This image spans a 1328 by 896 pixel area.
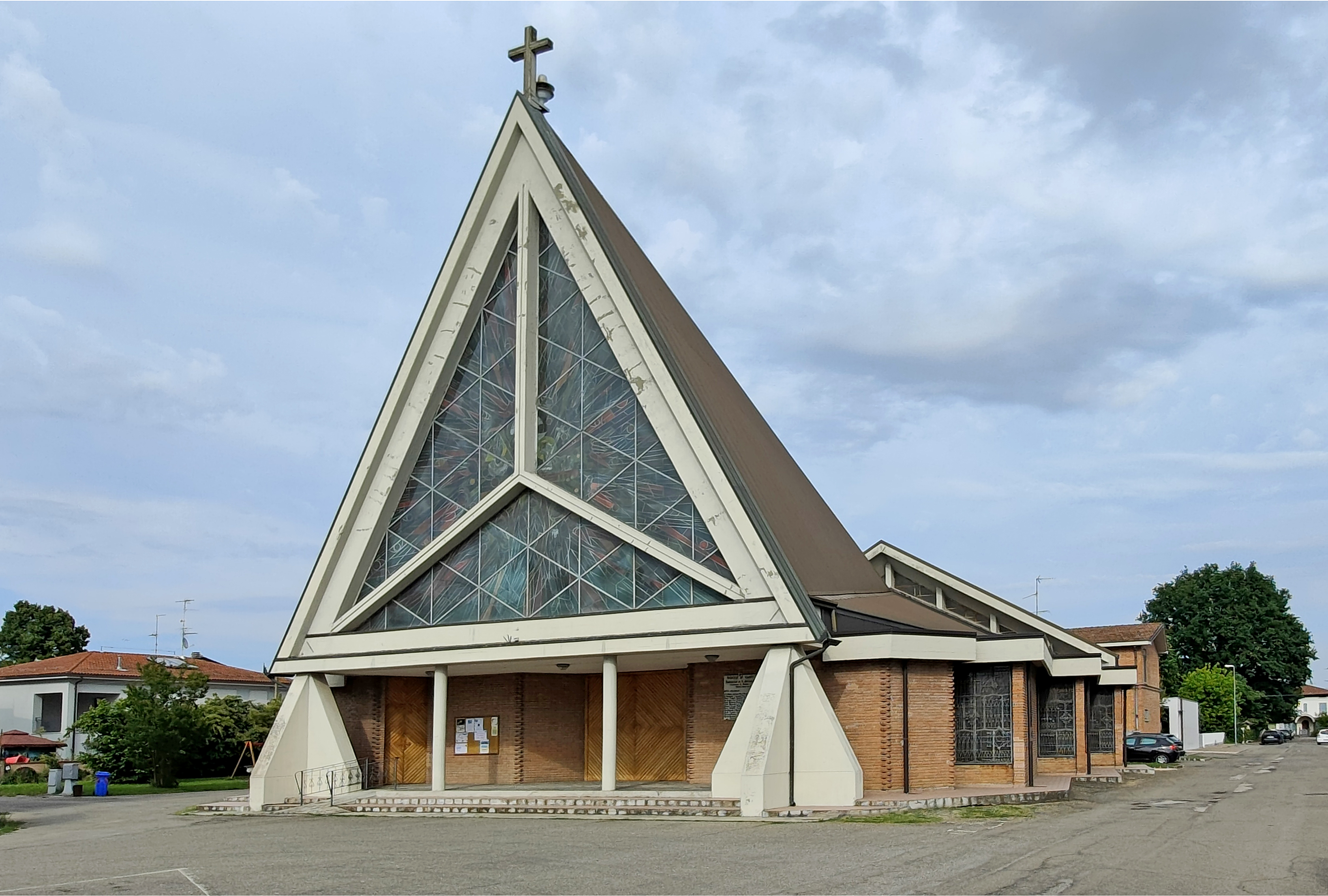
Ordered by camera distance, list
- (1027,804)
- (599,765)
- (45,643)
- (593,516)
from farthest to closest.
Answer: (45,643), (599,765), (593,516), (1027,804)

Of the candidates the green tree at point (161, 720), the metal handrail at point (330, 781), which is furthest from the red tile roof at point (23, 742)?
the metal handrail at point (330, 781)

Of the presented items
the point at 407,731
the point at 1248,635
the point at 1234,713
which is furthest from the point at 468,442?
the point at 1248,635

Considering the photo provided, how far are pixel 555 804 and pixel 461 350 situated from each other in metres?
10.0

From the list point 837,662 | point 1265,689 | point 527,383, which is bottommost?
point 1265,689

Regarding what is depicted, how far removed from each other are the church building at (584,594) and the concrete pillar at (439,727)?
0.14ft

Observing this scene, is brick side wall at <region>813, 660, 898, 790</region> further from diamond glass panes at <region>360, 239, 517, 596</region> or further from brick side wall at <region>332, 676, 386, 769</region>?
brick side wall at <region>332, 676, 386, 769</region>

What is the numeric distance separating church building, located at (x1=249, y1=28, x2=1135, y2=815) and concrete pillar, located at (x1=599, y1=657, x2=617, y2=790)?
57 mm

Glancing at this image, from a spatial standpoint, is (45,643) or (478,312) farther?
(45,643)

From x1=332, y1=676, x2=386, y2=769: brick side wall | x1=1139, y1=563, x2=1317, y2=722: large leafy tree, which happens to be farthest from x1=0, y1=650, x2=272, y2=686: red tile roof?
x1=1139, y1=563, x2=1317, y2=722: large leafy tree

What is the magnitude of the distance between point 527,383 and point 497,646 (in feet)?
17.4

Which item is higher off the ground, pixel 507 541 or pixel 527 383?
pixel 527 383

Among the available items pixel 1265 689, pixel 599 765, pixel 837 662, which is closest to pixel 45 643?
pixel 599 765

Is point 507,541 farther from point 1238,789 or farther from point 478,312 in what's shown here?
point 1238,789

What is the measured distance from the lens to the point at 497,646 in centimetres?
2334
